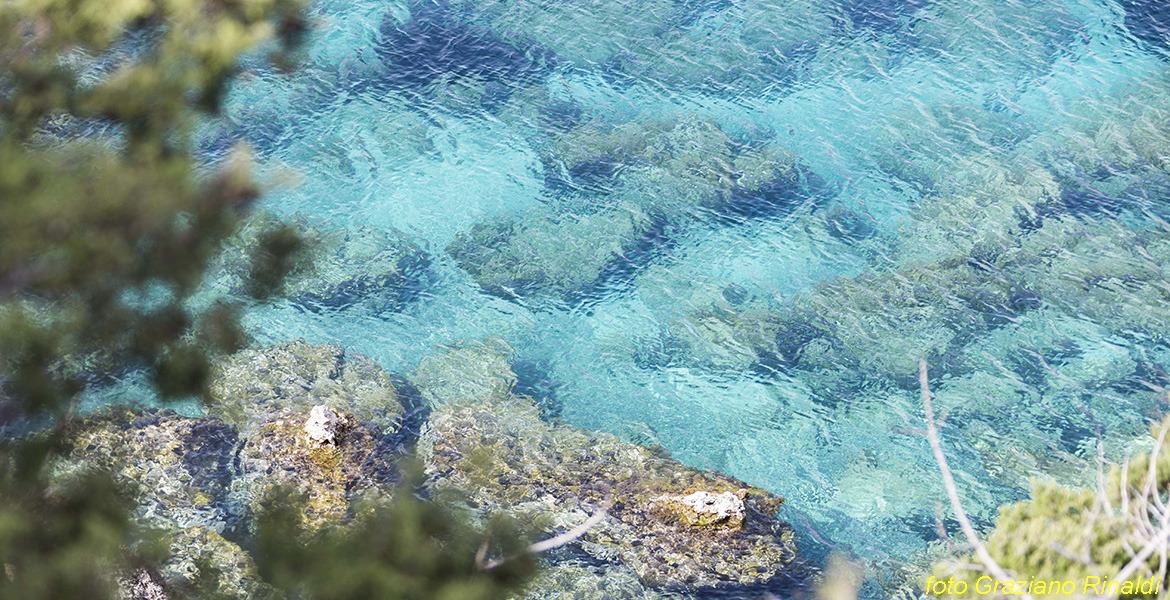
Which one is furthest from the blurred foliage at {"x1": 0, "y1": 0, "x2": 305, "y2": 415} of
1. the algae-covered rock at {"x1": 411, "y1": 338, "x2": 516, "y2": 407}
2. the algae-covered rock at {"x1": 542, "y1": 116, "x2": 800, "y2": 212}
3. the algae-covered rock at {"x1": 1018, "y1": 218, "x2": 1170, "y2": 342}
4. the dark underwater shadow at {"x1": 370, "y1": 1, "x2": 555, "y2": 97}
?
the algae-covered rock at {"x1": 1018, "y1": 218, "x2": 1170, "y2": 342}

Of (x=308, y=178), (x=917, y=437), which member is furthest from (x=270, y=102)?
(x=917, y=437)

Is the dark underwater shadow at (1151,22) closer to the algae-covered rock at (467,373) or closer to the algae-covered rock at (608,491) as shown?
the algae-covered rock at (608,491)
